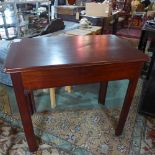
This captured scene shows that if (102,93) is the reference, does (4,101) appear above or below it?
below

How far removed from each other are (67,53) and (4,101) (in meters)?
1.14

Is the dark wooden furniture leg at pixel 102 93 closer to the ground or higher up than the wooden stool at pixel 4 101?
higher up

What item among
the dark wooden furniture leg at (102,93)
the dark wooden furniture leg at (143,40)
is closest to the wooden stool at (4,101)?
the dark wooden furniture leg at (102,93)

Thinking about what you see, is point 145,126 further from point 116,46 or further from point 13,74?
point 13,74

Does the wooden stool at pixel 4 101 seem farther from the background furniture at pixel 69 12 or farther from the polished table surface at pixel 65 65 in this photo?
the background furniture at pixel 69 12

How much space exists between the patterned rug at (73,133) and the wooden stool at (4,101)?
0.20ft

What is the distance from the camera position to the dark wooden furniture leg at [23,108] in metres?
0.98

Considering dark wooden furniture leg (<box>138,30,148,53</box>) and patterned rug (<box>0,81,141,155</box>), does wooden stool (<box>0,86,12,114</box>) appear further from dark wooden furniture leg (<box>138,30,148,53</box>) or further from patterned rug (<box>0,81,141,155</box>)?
dark wooden furniture leg (<box>138,30,148,53</box>)

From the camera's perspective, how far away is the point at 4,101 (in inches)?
75.8

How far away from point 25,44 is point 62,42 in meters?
0.26

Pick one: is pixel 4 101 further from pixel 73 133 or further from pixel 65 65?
pixel 65 65

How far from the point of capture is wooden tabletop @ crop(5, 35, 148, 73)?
3.22 feet

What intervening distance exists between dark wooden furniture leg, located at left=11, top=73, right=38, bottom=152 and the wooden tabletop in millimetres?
73

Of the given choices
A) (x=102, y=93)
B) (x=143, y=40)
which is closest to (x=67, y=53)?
(x=102, y=93)
